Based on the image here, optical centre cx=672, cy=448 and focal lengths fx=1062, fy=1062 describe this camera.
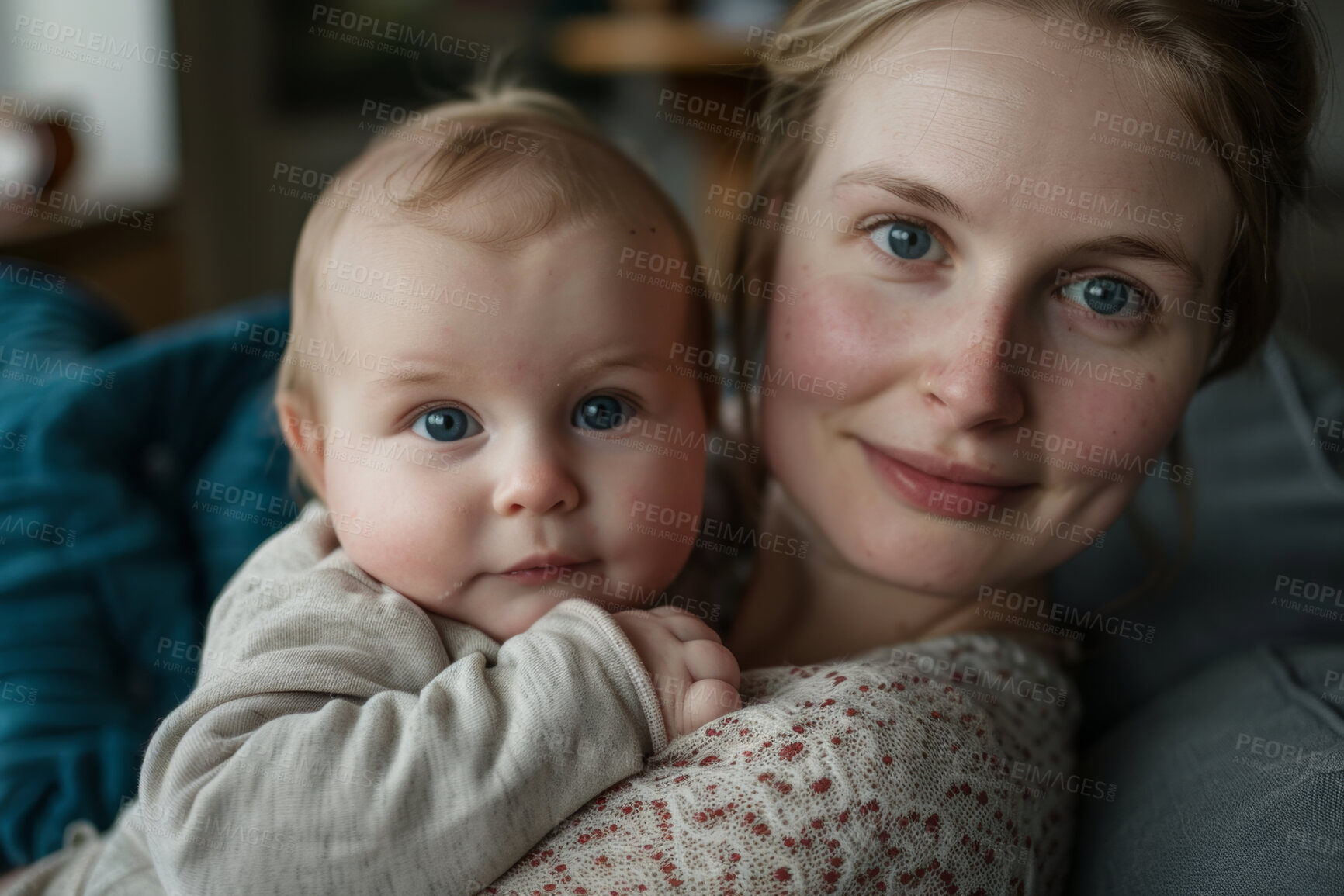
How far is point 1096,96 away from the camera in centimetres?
92

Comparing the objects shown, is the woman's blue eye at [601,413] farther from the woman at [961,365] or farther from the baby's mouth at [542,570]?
the woman at [961,365]

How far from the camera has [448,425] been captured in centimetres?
92

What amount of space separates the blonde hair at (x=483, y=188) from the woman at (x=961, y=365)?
7.9 inches

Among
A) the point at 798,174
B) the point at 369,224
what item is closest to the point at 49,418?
the point at 369,224

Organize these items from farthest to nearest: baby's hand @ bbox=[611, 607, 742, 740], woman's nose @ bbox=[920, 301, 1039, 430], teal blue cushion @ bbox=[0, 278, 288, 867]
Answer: teal blue cushion @ bbox=[0, 278, 288, 867] → woman's nose @ bbox=[920, 301, 1039, 430] → baby's hand @ bbox=[611, 607, 742, 740]

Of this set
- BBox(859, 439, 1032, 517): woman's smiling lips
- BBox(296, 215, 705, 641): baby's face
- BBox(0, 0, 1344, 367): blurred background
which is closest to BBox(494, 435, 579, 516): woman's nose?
BBox(296, 215, 705, 641): baby's face

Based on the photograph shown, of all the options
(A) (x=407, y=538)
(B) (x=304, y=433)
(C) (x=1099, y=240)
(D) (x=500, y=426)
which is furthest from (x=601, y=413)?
(C) (x=1099, y=240)

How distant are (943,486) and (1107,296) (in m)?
0.23

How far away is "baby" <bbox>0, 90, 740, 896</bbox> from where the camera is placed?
0.76 meters

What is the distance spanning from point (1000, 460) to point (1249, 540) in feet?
2.35

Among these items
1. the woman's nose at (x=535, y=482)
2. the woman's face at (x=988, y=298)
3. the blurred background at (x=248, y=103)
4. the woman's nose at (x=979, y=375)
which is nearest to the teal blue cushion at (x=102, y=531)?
the woman's nose at (x=535, y=482)

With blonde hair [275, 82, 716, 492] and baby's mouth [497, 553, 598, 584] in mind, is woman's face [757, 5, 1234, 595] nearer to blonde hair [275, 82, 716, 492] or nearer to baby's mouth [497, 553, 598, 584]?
blonde hair [275, 82, 716, 492]

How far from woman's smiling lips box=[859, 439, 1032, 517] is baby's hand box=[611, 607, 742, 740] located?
27 centimetres

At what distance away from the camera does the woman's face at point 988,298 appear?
932 mm
